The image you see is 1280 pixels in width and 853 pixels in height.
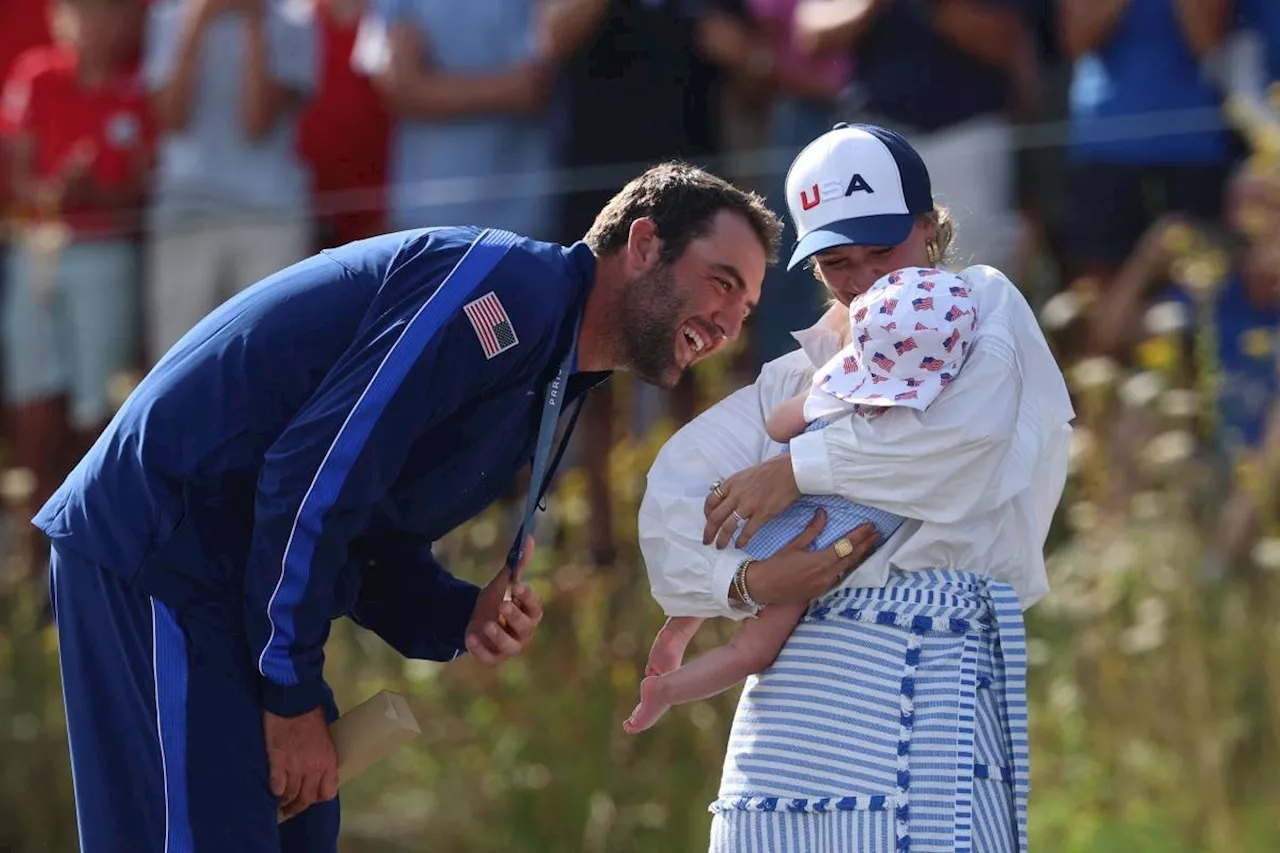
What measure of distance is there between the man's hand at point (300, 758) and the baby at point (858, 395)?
0.53 m

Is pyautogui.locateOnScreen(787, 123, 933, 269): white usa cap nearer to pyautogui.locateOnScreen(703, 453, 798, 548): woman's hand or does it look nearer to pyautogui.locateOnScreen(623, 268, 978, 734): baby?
pyautogui.locateOnScreen(623, 268, 978, 734): baby

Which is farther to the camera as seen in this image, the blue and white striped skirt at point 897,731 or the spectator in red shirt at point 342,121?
the spectator in red shirt at point 342,121

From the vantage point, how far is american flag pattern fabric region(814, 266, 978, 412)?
339 cm

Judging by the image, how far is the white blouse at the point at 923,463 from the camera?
11.3 feet

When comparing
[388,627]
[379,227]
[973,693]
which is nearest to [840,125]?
[973,693]

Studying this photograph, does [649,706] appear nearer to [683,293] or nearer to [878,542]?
[878,542]

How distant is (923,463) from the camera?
11.2 feet

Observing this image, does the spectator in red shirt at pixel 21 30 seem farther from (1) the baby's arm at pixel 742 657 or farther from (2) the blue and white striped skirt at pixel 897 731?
(2) the blue and white striped skirt at pixel 897 731

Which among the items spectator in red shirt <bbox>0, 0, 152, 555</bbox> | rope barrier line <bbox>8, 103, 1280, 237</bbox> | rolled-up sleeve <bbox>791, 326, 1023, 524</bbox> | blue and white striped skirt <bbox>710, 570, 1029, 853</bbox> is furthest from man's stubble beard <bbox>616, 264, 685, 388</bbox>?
spectator in red shirt <bbox>0, 0, 152, 555</bbox>

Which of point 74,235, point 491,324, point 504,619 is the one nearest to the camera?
point 491,324

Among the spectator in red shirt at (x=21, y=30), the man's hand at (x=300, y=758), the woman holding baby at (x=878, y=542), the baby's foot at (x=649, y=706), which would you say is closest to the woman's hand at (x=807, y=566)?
the woman holding baby at (x=878, y=542)

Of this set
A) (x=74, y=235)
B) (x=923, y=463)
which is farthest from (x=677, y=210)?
(x=74, y=235)

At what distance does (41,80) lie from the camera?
8.21m

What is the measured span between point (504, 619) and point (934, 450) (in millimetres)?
946
